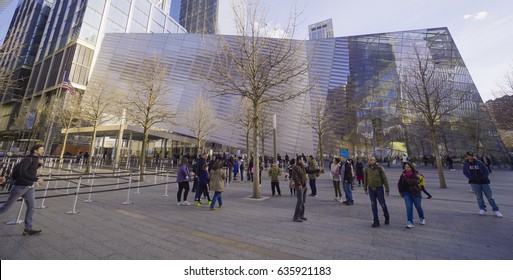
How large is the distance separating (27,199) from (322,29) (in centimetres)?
15775

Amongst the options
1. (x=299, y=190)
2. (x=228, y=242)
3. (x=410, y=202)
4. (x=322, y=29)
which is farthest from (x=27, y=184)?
(x=322, y=29)

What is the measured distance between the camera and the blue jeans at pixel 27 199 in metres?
4.34

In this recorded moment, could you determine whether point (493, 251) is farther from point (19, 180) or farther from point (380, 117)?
point (380, 117)

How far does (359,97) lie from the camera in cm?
3503

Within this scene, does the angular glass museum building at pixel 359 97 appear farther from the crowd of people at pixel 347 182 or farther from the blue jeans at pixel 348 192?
the blue jeans at pixel 348 192

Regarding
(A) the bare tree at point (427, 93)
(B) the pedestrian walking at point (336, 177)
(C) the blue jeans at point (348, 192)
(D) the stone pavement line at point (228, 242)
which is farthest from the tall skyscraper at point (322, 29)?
(D) the stone pavement line at point (228, 242)

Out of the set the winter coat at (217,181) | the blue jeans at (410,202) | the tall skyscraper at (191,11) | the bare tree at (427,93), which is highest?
the tall skyscraper at (191,11)

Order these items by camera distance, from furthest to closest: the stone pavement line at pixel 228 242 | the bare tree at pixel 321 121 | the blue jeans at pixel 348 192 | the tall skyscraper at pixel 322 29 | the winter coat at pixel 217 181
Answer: the tall skyscraper at pixel 322 29 → the bare tree at pixel 321 121 → the blue jeans at pixel 348 192 → the winter coat at pixel 217 181 → the stone pavement line at pixel 228 242

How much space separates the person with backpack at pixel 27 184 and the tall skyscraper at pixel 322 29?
14962 cm

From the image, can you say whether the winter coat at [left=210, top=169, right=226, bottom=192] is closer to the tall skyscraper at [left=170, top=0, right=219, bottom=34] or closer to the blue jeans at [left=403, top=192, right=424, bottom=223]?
the blue jeans at [left=403, top=192, right=424, bottom=223]

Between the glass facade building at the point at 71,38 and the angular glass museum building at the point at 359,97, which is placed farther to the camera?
the glass facade building at the point at 71,38

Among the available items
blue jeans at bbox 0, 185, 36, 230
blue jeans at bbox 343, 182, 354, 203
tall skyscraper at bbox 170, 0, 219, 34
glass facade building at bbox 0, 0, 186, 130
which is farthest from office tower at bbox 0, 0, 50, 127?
blue jeans at bbox 343, 182, 354, 203

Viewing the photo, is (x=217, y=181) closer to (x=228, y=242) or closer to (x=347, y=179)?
(x=228, y=242)

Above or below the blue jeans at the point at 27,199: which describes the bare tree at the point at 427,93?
→ above
